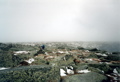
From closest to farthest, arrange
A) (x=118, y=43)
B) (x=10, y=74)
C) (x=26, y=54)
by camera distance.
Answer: (x=10, y=74) < (x=26, y=54) < (x=118, y=43)

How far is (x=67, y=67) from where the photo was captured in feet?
11.1

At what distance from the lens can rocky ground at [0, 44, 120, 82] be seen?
282 centimetres

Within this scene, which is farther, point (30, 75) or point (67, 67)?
point (67, 67)

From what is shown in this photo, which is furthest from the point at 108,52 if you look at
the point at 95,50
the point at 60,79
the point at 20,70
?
the point at 20,70

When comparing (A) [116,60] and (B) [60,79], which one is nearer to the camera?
(B) [60,79]

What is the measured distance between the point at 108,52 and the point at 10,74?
13.3 feet

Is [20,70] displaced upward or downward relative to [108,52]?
downward

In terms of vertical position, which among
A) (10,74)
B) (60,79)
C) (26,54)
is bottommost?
(60,79)

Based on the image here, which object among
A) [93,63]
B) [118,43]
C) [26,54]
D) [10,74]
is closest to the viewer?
[10,74]

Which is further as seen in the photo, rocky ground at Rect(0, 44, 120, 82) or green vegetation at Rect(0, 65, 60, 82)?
rocky ground at Rect(0, 44, 120, 82)

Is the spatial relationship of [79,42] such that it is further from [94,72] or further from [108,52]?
[94,72]

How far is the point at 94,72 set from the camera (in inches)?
121

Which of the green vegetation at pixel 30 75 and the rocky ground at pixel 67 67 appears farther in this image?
the rocky ground at pixel 67 67

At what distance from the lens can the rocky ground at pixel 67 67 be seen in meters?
2.82
